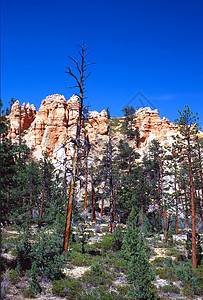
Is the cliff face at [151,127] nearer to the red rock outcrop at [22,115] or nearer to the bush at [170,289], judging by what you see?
the red rock outcrop at [22,115]

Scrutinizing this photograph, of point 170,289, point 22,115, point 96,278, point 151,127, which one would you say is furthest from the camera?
point 22,115

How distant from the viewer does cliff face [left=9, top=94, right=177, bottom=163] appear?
5081 cm

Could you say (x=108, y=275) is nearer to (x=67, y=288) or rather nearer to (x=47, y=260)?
(x=67, y=288)

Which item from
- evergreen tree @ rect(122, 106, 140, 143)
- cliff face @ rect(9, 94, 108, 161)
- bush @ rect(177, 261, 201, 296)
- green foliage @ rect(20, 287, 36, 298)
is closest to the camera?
green foliage @ rect(20, 287, 36, 298)

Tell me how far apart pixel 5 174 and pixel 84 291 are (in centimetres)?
550

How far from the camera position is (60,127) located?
169 ft

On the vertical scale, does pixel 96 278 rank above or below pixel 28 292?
below

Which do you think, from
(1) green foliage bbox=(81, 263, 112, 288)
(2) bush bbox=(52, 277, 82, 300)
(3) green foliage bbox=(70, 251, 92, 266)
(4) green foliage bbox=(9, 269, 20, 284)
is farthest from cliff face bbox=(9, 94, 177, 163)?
(2) bush bbox=(52, 277, 82, 300)

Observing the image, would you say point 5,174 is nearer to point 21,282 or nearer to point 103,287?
point 21,282

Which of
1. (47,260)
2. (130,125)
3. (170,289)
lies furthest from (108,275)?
(130,125)

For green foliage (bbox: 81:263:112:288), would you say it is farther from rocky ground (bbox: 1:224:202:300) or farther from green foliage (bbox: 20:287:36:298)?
green foliage (bbox: 20:287:36:298)

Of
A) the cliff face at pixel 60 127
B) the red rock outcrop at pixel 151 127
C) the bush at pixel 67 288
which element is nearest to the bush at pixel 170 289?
the bush at pixel 67 288

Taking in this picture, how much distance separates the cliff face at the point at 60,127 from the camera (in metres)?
50.8

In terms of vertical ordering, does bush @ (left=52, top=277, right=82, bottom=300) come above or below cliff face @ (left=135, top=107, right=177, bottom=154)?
below
